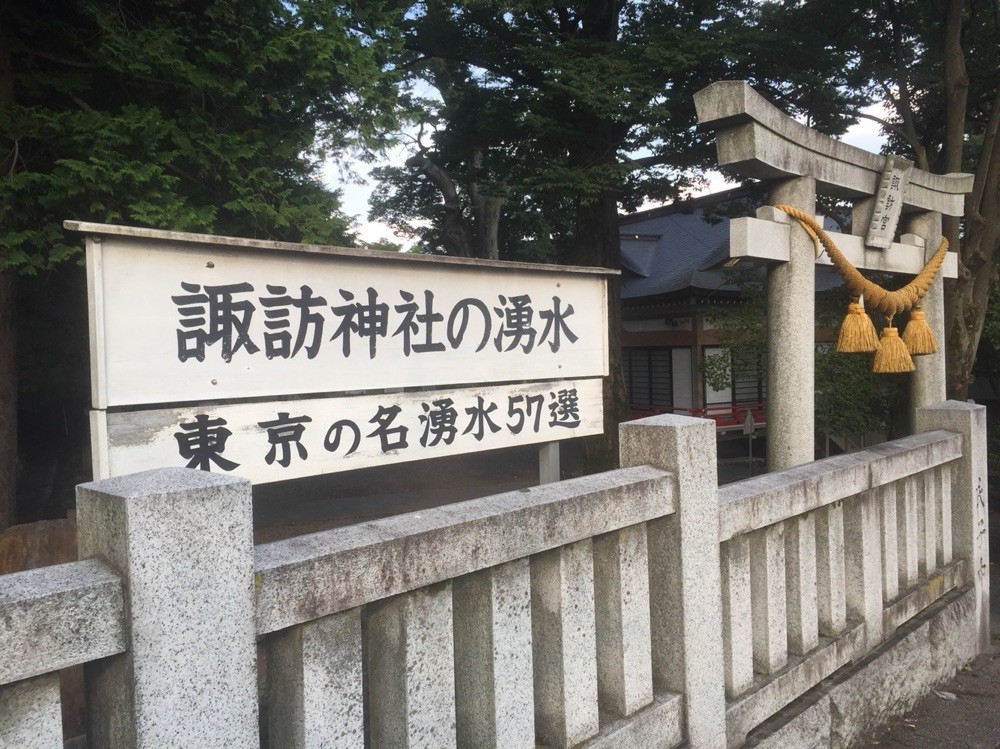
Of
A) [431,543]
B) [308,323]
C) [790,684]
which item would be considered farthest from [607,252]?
[431,543]

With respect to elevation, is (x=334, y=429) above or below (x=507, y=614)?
above

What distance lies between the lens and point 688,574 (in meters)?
2.90

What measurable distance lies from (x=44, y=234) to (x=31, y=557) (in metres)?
3.60

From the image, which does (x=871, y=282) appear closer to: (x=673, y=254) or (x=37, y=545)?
(x=37, y=545)

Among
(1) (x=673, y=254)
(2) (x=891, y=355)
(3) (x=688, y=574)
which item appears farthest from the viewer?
(1) (x=673, y=254)

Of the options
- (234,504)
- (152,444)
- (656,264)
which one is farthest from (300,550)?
(656,264)

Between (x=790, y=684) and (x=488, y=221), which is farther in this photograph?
(x=488, y=221)

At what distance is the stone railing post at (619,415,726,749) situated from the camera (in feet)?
9.47

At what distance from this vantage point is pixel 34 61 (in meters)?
6.88

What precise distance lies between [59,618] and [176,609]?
0.21 metres

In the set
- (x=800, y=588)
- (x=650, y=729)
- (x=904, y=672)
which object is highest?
(x=800, y=588)

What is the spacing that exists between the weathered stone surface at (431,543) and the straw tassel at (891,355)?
8.58 feet

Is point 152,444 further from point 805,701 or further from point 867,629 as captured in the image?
point 867,629

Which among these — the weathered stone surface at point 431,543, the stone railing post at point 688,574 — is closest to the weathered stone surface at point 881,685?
the stone railing post at point 688,574
